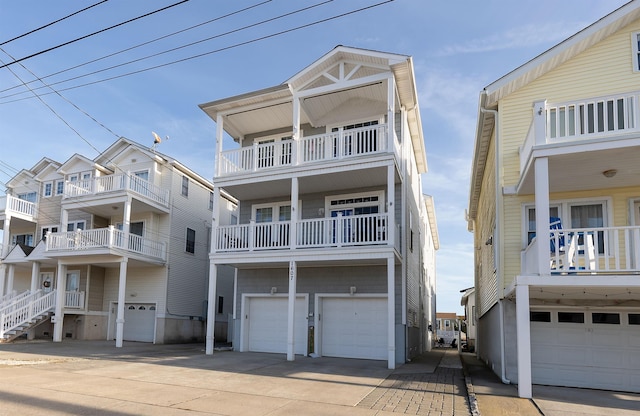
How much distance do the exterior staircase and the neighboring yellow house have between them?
1957 cm

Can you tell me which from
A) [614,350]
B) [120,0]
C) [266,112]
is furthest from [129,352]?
[614,350]

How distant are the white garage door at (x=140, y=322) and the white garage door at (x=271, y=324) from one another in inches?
289

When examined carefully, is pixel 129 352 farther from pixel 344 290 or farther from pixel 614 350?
pixel 614 350

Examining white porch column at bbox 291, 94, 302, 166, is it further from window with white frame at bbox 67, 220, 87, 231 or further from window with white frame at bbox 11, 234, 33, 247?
window with white frame at bbox 11, 234, 33, 247

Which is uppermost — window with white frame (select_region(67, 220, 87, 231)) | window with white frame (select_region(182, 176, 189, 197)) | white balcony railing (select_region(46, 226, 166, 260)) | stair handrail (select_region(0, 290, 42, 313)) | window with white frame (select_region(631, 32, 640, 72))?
window with white frame (select_region(631, 32, 640, 72))

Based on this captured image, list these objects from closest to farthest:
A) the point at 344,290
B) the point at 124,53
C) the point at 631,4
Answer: the point at 631,4 → the point at 124,53 → the point at 344,290

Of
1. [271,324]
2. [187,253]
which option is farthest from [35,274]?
[271,324]

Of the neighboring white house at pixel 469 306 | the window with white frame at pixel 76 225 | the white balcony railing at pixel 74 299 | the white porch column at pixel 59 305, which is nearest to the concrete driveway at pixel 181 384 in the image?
the white porch column at pixel 59 305

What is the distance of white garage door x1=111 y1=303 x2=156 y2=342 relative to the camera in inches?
885

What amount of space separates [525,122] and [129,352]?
49.4ft

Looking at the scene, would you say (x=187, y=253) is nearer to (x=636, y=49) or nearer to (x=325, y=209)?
(x=325, y=209)

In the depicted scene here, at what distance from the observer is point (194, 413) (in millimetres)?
7289

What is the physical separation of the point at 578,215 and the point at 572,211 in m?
0.17

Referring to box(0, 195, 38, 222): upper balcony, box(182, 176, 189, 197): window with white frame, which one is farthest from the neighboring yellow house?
box(0, 195, 38, 222): upper balcony
